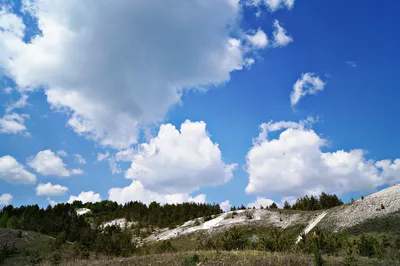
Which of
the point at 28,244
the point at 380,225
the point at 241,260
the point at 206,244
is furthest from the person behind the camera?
the point at 28,244

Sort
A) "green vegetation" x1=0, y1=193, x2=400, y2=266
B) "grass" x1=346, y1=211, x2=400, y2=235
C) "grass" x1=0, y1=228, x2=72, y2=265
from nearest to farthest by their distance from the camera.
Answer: "green vegetation" x1=0, y1=193, x2=400, y2=266 → "grass" x1=0, y1=228, x2=72, y2=265 → "grass" x1=346, y1=211, x2=400, y2=235

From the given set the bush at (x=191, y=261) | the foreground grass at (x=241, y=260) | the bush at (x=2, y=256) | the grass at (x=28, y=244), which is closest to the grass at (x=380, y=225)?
the foreground grass at (x=241, y=260)

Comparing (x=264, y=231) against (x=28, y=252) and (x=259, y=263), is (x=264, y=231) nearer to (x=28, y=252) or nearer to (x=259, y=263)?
(x=28, y=252)

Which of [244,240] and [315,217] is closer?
[244,240]

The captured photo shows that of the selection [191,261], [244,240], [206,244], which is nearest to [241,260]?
[191,261]

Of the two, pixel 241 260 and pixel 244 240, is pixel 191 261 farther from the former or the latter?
pixel 244 240

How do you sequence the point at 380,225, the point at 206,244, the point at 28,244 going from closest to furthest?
the point at 206,244, the point at 380,225, the point at 28,244

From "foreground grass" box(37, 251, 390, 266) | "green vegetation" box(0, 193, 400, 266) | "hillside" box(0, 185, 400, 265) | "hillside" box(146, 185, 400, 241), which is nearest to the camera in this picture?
"foreground grass" box(37, 251, 390, 266)

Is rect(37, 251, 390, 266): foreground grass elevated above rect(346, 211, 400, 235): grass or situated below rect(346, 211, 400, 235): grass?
below

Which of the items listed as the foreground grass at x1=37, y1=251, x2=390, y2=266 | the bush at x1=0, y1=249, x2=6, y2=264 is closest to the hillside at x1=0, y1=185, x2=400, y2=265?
the foreground grass at x1=37, y1=251, x2=390, y2=266

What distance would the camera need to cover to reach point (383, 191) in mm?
42562

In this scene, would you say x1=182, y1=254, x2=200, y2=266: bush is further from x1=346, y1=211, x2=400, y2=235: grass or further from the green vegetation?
x1=346, y1=211, x2=400, y2=235: grass

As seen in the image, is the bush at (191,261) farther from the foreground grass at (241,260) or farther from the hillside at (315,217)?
the hillside at (315,217)

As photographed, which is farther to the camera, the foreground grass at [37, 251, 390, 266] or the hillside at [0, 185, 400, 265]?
the hillside at [0, 185, 400, 265]
